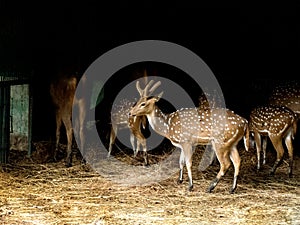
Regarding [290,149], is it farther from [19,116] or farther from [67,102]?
[19,116]

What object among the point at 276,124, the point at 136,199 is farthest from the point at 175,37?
the point at 136,199

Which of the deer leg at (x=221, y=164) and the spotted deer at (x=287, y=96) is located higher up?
the spotted deer at (x=287, y=96)

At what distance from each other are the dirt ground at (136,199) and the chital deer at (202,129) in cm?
29

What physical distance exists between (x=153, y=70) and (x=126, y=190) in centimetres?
300

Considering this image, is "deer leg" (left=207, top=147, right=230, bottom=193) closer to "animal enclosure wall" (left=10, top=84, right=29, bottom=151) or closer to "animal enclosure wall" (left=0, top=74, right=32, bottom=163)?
"animal enclosure wall" (left=0, top=74, right=32, bottom=163)

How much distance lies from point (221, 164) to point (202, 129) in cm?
41

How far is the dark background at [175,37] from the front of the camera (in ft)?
27.9

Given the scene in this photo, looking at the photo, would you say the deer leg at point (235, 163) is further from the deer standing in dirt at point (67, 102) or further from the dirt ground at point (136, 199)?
the deer standing in dirt at point (67, 102)

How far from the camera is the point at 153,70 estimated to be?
360 inches

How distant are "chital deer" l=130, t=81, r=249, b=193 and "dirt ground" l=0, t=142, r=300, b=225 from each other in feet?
0.96

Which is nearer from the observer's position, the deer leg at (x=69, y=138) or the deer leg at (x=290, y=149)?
the deer leg at (x=290, y=149)

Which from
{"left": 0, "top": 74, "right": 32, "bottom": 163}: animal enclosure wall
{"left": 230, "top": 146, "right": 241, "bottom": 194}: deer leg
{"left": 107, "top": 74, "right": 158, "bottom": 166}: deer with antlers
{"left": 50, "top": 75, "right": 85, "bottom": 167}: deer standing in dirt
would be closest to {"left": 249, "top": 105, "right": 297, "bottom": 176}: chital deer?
{"left": 230, "top": 146, "right": 241, "bottom": 194}: deer leg

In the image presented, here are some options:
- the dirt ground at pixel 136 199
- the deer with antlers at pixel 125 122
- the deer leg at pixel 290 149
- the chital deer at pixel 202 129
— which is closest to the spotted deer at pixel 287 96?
the deer leg at pixel 290 149

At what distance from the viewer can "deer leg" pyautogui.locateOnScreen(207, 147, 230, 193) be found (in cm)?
641
